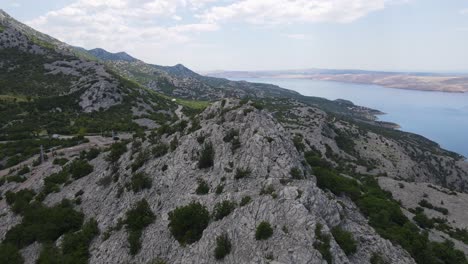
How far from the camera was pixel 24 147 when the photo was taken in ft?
261

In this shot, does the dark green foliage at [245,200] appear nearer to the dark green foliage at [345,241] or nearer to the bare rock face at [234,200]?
the bare rock face at [234,200]

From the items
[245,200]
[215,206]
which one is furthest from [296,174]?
[215,206]

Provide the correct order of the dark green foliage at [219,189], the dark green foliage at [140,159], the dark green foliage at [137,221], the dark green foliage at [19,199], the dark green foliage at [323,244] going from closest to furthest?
the dark green foliage at [323,244]
the dark green foliage at [137,221]
the dark green foliage at [219,189]
the dark green foliage at [140,159]
the dark green foliage at [19,199]

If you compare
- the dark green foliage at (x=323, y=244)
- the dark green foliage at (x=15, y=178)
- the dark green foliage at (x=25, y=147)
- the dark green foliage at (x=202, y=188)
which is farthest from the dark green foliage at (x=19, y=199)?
the dark green foliage at (x=323, y=244)

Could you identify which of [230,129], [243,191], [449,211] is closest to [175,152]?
[230,129]

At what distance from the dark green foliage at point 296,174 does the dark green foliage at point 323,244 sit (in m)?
7.65

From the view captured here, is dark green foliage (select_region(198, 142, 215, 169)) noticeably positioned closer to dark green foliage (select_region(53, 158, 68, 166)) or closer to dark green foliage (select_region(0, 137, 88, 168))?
dark green foliage (select_region(53, 158, 68, 166))

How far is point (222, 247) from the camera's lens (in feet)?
84.8

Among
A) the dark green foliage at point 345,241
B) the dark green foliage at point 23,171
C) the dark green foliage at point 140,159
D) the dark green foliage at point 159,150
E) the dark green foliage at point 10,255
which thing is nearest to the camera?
the dark green foliage at point 345,241

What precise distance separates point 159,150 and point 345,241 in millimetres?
27470

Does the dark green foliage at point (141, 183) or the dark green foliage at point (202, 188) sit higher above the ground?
the dark green foliage at point (202, 188)

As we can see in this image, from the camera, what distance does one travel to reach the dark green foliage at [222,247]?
25656 mm

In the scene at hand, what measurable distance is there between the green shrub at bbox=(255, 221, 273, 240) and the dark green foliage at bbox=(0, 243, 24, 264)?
27661 millimetres

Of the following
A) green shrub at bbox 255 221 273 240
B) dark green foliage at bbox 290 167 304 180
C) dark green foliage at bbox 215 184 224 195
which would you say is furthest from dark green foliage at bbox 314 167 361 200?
green shrub at bbox 255 221 273 240
